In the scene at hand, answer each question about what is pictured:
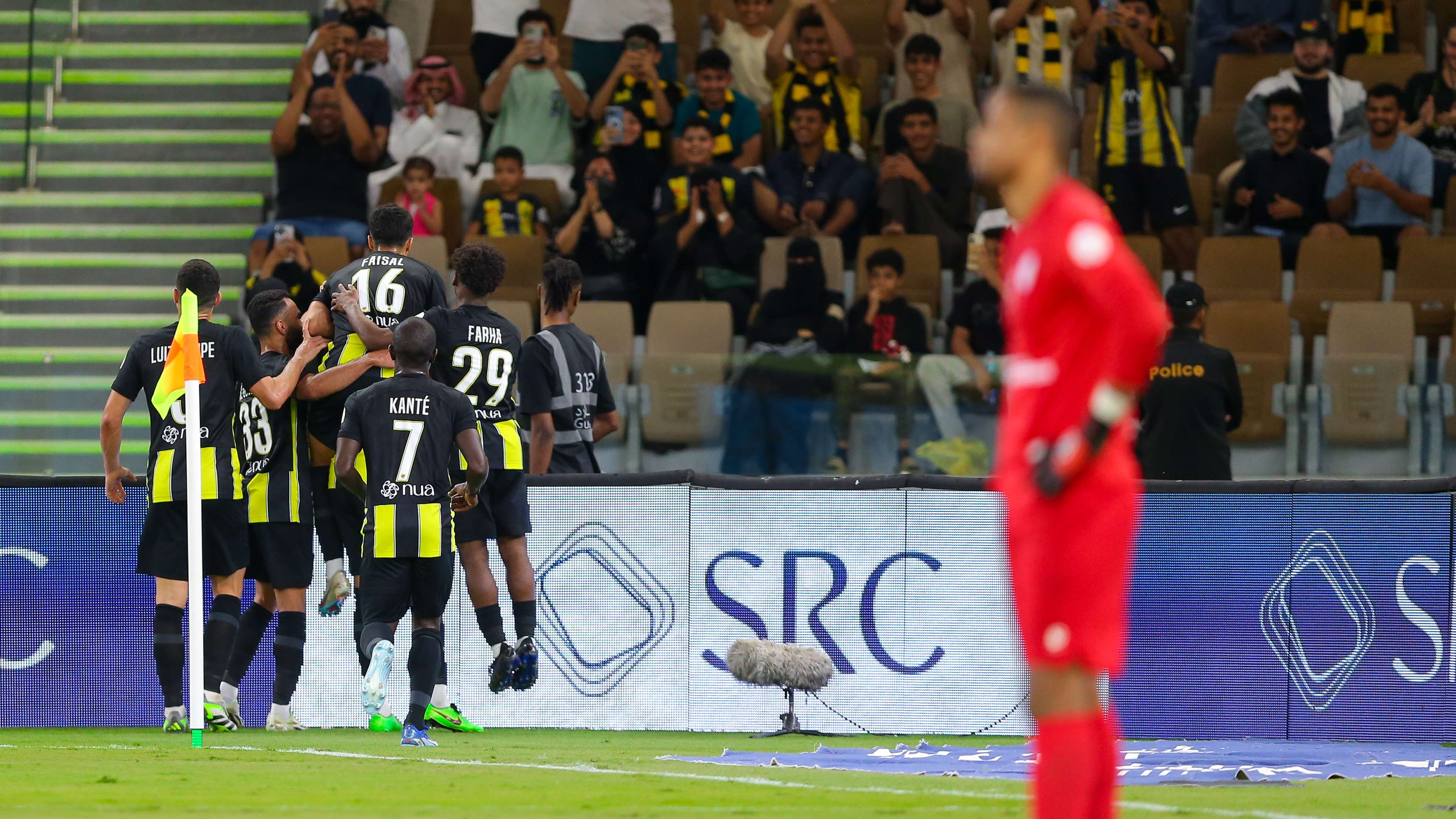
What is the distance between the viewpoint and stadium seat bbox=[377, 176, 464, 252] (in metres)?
14.7

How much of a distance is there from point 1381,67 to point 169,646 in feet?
35.6

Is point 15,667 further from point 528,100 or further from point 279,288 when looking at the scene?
point 528,100

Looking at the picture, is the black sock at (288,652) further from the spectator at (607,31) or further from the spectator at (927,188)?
the spectator at (607,31)

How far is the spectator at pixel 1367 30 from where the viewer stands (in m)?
15.3

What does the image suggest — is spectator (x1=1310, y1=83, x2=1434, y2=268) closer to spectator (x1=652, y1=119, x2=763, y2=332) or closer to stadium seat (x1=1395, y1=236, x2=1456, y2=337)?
stadium seat (x1=1395, y1=236, x2=1456, y2=337)

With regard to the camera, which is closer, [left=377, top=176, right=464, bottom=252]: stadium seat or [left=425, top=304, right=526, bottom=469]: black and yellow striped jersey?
[left=425, top=304, right=526, bottom=469]: black and yellow striped jersey

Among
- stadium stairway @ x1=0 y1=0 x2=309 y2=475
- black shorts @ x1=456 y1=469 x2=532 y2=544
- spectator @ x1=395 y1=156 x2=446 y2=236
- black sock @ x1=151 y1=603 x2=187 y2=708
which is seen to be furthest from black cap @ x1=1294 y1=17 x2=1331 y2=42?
black sock @ x1=151 y1=603 x2=187 y2=708

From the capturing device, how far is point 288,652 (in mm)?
9039

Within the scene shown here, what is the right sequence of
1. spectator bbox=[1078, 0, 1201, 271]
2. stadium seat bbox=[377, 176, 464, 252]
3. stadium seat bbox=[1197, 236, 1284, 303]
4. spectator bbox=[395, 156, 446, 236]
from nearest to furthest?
1. stadium seat bbox=[1197, 236, 1284, 303]
2. spectator bbox=[1078, 0, 1201, 271]
3. spectator bbox=[395, 156, 446, 236]
4. stadium seat bbox=[377, 176, 464, 252]

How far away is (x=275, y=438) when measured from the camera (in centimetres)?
910

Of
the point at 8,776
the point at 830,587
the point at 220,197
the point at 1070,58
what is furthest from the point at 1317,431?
the point at 220,197

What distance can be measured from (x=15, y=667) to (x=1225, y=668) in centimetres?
617

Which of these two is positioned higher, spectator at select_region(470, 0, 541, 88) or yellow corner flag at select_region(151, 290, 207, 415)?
spectator at select_region(470, 0, 541, 88)

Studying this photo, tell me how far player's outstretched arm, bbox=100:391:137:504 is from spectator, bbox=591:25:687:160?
6682 millimetres
